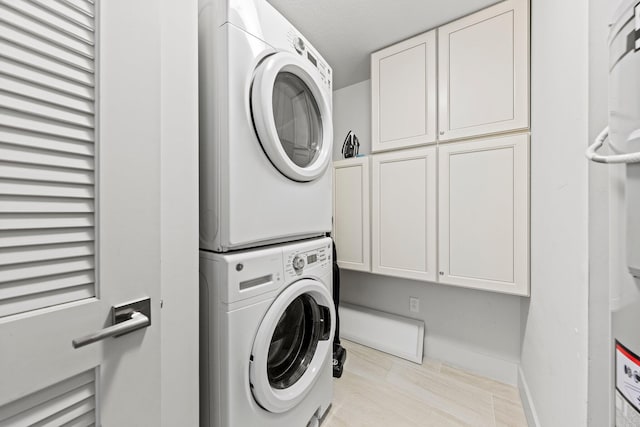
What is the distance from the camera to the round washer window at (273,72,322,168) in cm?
104

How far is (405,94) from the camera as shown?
1.67m

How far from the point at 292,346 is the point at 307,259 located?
0.46 meters

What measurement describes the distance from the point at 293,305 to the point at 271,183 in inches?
24.0

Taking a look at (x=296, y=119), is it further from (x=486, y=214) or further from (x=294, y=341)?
(x=486, y=214)

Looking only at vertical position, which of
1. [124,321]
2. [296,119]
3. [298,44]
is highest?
[298,44]

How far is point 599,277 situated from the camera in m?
0.62

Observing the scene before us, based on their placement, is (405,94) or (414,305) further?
→ (414,305)

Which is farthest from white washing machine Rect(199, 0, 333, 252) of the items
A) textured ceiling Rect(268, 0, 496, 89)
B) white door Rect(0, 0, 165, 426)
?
textured ceiling Rect(268, 0, 496, 89)

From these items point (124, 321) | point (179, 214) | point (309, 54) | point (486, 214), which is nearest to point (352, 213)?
point (486, 214)

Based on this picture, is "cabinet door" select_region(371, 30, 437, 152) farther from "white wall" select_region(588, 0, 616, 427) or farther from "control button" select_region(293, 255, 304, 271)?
"control button" select_region(293, 255, 304, 271)

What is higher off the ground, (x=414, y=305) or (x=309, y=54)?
(x=309, y=54)

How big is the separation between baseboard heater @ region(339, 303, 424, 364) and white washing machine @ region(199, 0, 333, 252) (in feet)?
4.59

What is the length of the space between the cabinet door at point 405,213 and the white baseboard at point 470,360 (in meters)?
0.64

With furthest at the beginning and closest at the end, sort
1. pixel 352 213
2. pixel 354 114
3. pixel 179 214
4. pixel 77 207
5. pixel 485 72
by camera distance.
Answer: pixel 354 114
pixel 352 213
pixel 485 72
pixel 179 214
pixel 77 207
